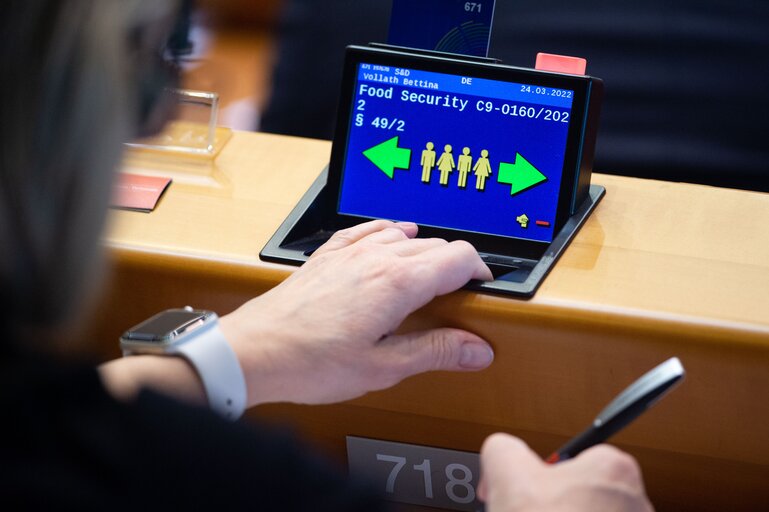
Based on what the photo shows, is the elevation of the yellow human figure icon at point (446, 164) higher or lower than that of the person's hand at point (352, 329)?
higher

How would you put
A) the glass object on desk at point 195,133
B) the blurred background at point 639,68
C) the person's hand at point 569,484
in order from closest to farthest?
the person's hand at point 569,484 → the glass object on desk at point 195,133 → the blurred background at point 639,68

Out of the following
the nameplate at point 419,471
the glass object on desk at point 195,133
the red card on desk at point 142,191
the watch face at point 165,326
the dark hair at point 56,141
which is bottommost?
the nameplate at point 419,471

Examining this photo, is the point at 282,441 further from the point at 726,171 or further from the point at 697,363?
the point at 726,171

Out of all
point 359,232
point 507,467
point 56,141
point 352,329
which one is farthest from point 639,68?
point 56,141

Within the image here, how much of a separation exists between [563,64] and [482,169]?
4.9 inches

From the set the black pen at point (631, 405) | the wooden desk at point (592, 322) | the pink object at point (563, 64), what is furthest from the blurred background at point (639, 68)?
the black pen at point (631, 405)

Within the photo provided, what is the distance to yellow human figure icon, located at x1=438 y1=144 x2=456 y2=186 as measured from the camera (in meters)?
0.94

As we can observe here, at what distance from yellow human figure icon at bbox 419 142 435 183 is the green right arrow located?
0.07 meters

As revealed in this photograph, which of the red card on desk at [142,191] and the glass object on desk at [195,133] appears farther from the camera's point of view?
the glass object on desk at [195,133]

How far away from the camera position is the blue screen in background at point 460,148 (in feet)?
3.04

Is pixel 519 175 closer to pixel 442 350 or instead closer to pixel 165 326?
pixel 442 350

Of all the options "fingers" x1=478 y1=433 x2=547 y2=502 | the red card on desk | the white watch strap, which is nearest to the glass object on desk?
the red card on desk

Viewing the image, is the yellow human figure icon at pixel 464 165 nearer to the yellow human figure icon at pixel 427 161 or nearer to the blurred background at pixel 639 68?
the yellow human figure icon at pixel 427 161

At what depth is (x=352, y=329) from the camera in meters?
0.85
